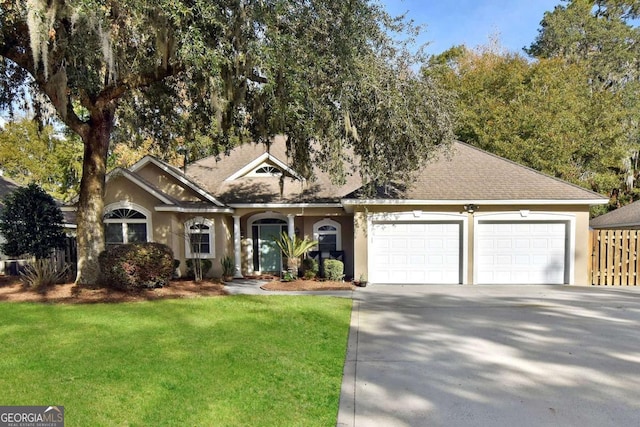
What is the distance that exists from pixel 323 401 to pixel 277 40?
6360 millimetres

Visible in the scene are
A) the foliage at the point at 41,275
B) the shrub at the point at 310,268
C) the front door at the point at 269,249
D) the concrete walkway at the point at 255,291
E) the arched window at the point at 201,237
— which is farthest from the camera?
the front door at the point at 269,249

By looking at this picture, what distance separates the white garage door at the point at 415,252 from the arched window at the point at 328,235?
2213 millimetres

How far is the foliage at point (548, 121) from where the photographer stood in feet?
55.3

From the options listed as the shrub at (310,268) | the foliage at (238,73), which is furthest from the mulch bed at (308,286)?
the foliage at (238,73)

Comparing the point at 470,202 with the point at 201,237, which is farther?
the point at 201,237

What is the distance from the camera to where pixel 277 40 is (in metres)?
7.14

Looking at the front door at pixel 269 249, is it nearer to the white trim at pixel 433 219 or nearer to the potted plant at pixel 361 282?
the potted plant at pixel 361 282

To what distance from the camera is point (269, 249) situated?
14.7m

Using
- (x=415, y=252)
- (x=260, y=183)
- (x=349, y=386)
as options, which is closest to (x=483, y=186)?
(x=415, y=252)

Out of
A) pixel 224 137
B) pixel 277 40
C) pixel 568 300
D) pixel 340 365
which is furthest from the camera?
pixel 224 137

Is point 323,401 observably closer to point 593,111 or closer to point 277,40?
point 277,40

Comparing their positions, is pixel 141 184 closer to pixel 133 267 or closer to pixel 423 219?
pixel 133 267

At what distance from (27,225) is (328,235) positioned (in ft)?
31.3

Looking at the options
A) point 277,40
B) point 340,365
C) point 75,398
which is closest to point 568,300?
point 340,365
